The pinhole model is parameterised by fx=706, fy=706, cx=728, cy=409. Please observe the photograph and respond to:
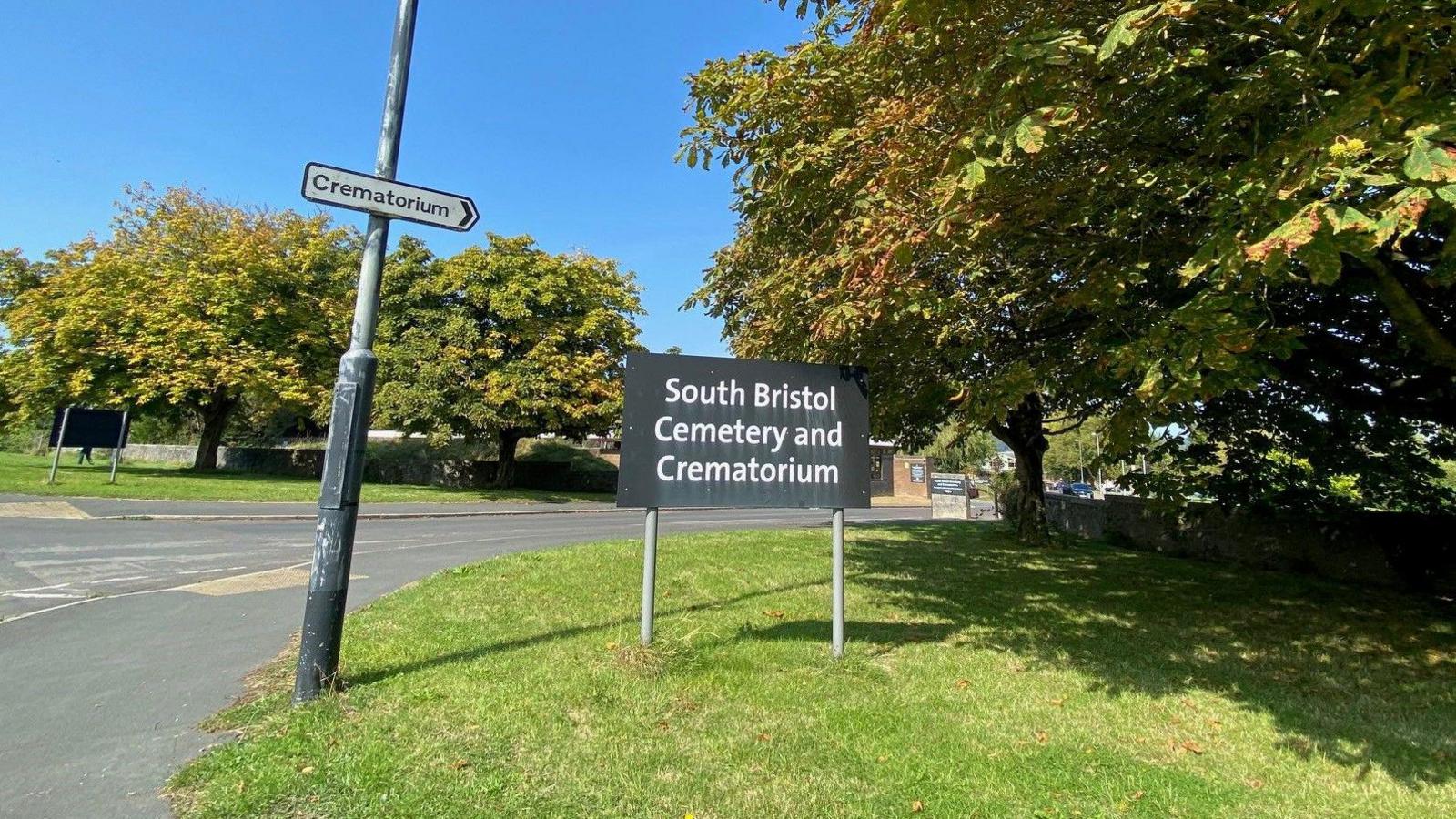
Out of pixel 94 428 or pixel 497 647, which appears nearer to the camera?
pixel 497 647

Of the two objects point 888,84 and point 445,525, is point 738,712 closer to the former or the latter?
point 888,84

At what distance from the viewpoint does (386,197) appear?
4.70 m

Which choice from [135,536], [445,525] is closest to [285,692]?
[135,536]

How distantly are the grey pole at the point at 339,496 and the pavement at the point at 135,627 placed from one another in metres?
0.65

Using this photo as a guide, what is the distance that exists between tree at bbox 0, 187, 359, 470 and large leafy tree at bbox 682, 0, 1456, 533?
2705 centimetres

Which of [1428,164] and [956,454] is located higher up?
[956,454]

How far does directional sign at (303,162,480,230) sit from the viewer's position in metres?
4.51

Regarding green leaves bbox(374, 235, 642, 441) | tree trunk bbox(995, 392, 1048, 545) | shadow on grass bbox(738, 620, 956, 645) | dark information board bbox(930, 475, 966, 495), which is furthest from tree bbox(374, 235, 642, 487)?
shadow on grass bbox(738, 620, 956, 645)

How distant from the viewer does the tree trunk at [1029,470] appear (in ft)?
51.2

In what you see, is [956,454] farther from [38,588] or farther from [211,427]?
[38,588]

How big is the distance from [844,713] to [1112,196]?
4.01 meters

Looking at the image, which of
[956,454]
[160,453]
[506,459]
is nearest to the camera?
[506,459]

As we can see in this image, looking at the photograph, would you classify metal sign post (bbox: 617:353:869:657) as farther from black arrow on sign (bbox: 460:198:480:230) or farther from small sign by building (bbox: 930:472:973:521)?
small sign by building (bbox: 930:472:973:521)

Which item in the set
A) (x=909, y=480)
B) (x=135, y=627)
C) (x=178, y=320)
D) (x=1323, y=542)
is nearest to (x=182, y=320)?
(x=178, y=320)
